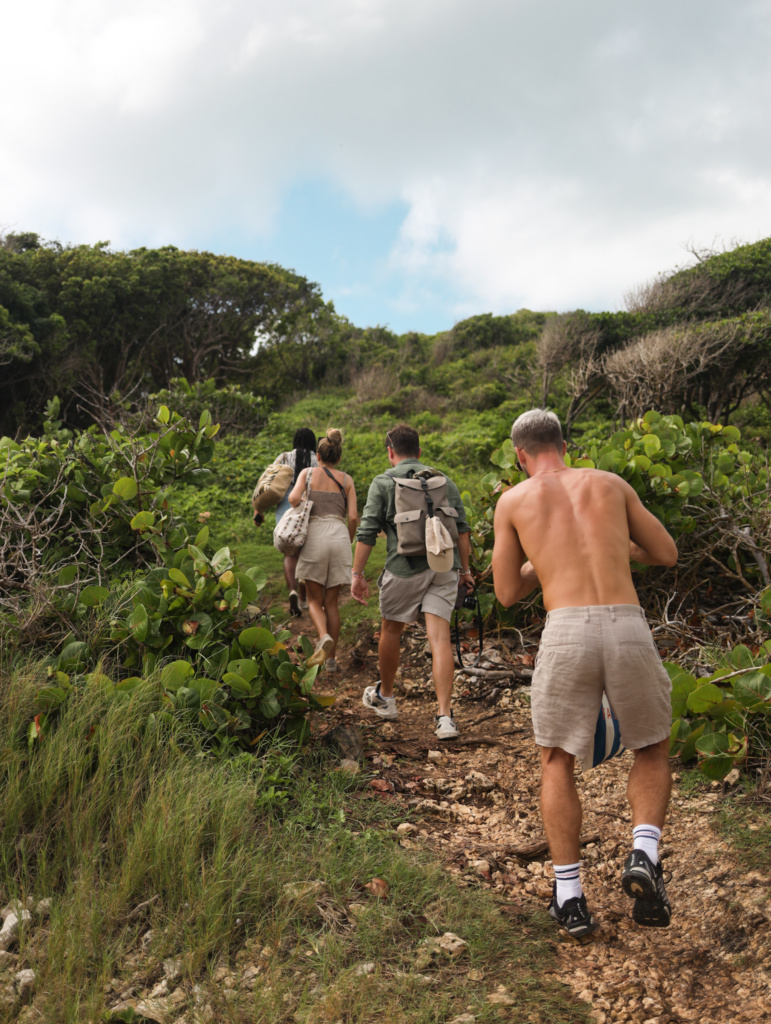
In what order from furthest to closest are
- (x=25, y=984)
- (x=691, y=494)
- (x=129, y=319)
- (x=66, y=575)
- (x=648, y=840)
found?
(x=129, y=319), (x=691, y=494), (x=66, y=575), (x=648, y=840), (x=25, y=984)

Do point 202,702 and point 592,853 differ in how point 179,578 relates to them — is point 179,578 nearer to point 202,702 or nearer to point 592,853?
point 202,702

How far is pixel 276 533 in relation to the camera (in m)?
5.40

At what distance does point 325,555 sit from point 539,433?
2893 millimetres

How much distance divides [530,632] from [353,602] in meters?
1.96

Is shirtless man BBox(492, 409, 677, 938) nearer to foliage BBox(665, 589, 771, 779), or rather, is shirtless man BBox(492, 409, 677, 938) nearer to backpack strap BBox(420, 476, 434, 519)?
foliage BBox(665, 589, 771, 779)

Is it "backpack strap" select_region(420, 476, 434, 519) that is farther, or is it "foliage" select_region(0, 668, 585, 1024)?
"backpack strap" select_region(420, 476, 434, 519)

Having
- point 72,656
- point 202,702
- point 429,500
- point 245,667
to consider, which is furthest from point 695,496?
point 72,656

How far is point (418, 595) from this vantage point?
172 inches

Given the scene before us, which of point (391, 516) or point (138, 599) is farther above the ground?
point (391, 516)

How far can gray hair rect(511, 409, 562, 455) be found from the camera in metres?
2.69

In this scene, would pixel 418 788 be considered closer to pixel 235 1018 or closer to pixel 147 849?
pixel 147 849

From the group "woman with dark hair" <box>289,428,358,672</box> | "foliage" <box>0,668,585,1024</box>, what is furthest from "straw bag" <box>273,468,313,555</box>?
"foliage" <box>0,668,585,1024</box>

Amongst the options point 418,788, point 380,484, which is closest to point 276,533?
point 380,484

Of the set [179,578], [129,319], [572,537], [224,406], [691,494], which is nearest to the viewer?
[572,537]
